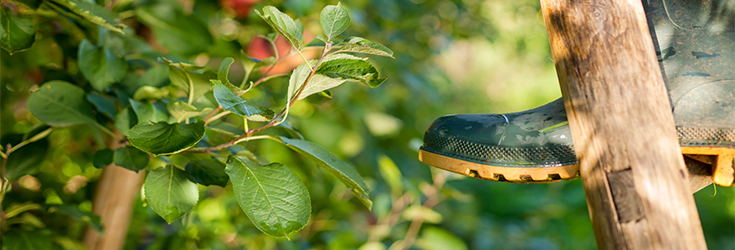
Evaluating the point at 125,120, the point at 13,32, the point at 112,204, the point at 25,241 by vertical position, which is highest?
the point at 13,32

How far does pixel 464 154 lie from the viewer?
528 millimetres

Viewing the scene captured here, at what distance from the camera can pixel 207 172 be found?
1.34 feet

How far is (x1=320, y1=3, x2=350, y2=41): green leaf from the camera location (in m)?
Result: 0.33

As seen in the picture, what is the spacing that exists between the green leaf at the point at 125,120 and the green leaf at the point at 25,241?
181 mm

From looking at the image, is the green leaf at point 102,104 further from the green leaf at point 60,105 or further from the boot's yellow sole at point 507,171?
the boot's yellow sole at point 507,171

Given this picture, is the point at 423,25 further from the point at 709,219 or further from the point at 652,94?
the point at 709,219

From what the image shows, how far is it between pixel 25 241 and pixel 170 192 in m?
0.24

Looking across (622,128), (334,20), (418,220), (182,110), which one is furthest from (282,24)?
(418,220)

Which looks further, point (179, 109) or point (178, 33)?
point (178, 33)

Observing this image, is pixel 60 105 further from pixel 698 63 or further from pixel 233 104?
pixel 698 63

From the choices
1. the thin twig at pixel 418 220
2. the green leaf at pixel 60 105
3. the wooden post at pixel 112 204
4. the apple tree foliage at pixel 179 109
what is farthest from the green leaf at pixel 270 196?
the thin twig at pixel 418 220

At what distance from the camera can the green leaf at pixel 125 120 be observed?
422 millimetres

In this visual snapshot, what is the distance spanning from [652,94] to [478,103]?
3.99m

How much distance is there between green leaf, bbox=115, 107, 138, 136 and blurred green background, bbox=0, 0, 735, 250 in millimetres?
205
